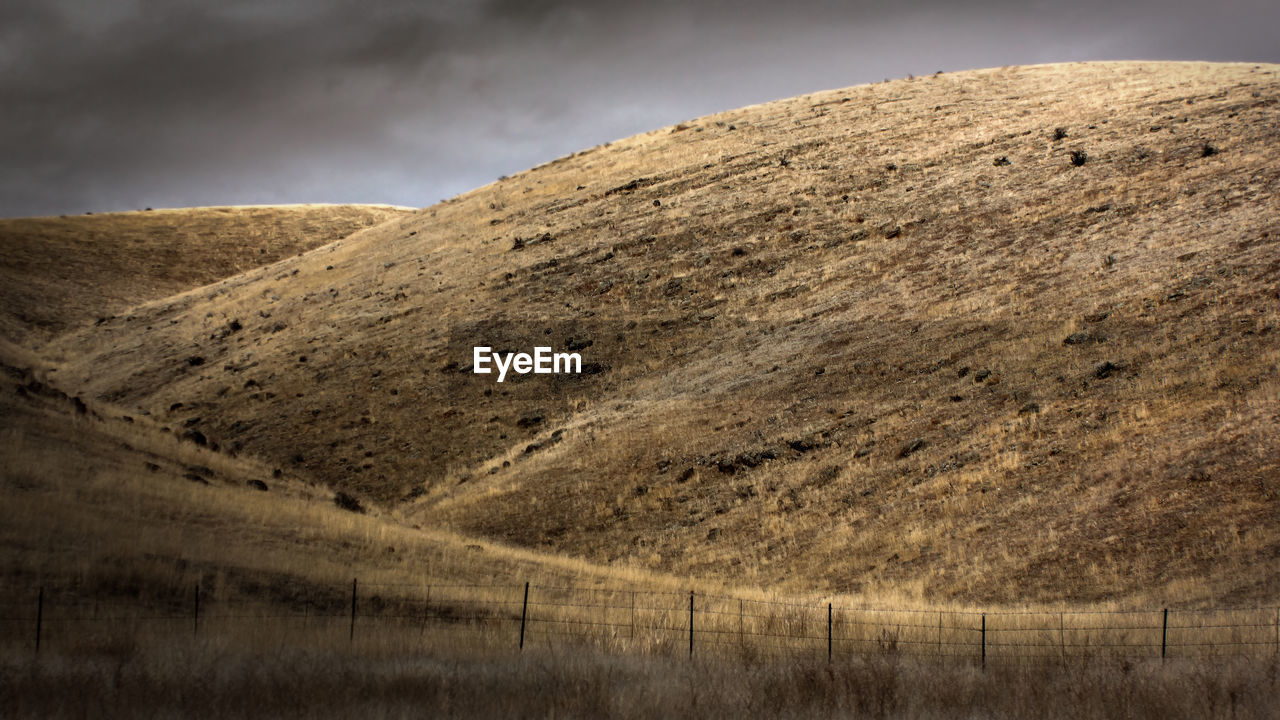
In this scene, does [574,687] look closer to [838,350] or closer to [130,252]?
[838,350]

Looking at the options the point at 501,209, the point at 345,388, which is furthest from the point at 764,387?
the point at 501,209

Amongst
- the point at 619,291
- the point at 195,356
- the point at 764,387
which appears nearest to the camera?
the point at 764,387

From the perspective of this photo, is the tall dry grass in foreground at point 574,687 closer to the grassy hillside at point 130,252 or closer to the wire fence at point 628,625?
the wire fence at point 628,625

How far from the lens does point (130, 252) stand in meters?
68.5

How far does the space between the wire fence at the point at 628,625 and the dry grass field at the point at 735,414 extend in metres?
0.18

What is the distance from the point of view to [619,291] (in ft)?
133

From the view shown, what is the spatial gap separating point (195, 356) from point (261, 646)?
3646cm

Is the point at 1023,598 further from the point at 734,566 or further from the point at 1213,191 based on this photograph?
the point at 1213,191
